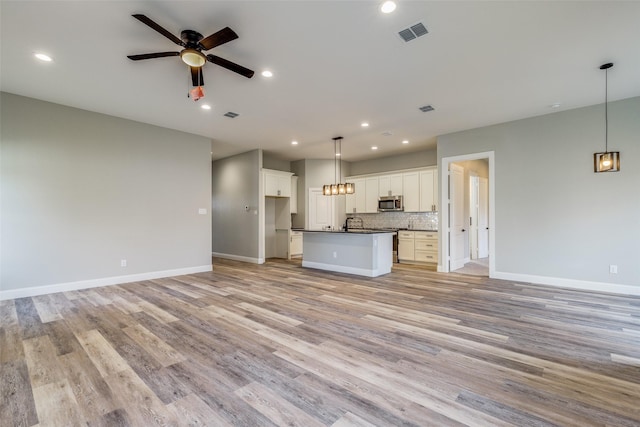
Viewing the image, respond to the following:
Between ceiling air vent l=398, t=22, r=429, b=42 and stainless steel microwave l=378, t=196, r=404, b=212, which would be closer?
ceiling air vent l=398, t=22, r=429, b=42

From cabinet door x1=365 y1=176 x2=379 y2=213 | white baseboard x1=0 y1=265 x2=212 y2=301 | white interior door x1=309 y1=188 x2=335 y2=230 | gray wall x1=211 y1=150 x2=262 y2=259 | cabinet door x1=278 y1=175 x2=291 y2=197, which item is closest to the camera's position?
white baseboard x1=0 y1=265 x2=212 y2=301

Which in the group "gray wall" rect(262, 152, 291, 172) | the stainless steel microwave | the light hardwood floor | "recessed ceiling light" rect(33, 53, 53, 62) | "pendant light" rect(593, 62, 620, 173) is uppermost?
"recessed ceiling light" rect(33, 53, 53, 62)

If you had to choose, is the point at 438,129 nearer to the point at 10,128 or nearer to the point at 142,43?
the point at 142,43

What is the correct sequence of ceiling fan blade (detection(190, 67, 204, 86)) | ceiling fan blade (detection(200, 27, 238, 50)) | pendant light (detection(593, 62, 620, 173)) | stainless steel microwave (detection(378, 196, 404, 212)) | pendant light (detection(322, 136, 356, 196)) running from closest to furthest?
ceiling fan blade (detection(200, 27, 238, 50)) < ceiling fan blade (detection(190, 67, 204, 86)) < pendant light (detection(593, 62, 620, 173)) < pendant light (detection(322, 136, 356, 196)) < stainless steel microwave (detection(378, 196, 404, 212))

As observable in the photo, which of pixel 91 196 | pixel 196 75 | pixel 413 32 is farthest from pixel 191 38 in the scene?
pixel 91 196

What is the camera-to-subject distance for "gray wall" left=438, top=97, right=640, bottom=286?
444 cm

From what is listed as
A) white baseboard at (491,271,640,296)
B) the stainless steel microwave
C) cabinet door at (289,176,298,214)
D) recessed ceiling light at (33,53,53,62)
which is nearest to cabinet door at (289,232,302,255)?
cabinet door at (289,176,298,214)

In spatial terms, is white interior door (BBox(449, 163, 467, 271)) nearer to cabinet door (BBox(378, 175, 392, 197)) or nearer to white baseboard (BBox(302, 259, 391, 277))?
white baseboard (BBox(302, 259, 391, 277))

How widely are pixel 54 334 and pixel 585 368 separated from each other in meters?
4.95

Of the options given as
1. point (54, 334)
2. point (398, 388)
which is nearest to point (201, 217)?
point (54, 334)

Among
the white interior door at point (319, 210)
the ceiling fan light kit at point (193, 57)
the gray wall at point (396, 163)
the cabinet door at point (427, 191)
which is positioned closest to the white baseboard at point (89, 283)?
the white interior door at point (319, 210)

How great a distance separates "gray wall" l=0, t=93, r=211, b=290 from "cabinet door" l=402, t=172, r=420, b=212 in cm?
530

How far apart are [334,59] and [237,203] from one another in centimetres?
572

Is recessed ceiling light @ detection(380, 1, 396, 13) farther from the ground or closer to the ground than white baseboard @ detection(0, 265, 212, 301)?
farther from the ground
